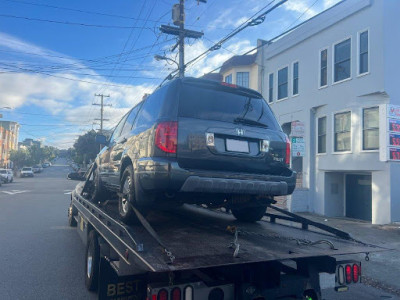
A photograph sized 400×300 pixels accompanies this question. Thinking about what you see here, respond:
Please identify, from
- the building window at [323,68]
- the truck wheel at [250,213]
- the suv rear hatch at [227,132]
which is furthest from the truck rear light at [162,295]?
the building window at [323,68]

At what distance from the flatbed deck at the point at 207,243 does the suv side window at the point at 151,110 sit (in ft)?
3.99

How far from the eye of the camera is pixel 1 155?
69.5 m

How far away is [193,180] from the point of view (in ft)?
11.7

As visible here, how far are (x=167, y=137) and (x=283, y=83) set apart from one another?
1522 cm

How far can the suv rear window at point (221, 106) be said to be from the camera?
395cm

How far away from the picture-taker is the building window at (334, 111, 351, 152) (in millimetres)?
14094

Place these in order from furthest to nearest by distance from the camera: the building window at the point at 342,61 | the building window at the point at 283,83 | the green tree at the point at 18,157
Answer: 1. the green tree at the point at 18,157
2. the building window at the point at 283,83
3. the building window at the point at 342,61

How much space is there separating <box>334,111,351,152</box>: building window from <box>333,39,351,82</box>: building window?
1570mm

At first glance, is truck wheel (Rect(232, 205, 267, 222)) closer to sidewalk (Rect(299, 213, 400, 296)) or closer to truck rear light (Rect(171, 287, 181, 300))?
sidewalk (Rect(299, 213, 400, 296))

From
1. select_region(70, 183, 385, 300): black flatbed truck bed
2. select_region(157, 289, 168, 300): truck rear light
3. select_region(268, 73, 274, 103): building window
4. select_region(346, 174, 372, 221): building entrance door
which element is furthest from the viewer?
select_region(268, 73, 274, 103): building window

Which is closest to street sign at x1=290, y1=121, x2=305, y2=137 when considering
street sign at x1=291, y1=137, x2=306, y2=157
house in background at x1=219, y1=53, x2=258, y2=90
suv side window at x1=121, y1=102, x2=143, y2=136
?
street sign at x1=291, y1=137, x2=306, y2=157

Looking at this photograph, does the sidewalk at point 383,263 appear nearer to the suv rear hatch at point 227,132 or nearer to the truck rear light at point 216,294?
the suv rear hatch at point 227,132

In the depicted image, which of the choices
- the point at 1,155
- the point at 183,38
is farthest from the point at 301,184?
the point at 1,155

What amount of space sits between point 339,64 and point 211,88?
12.1 m
